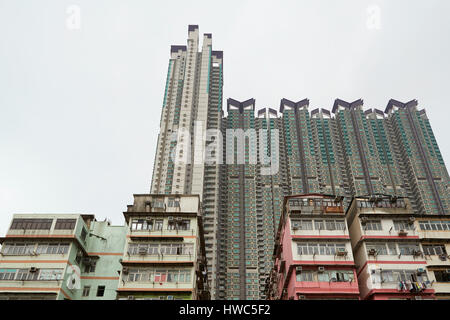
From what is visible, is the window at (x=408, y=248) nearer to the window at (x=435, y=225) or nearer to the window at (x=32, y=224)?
the window at (x=435, y=225)

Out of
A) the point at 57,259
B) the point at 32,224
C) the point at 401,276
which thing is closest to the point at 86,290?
the point at 57,259

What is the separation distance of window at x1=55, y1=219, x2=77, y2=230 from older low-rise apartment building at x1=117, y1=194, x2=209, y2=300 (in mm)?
4313

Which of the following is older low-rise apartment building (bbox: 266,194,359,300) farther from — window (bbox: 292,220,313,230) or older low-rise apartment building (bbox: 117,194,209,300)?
older low-rise apartment building (bbox: 117,194,209,300)

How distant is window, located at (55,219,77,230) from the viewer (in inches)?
1272

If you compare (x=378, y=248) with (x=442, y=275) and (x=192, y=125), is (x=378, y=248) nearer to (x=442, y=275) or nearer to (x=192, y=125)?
(x=442, y=275)

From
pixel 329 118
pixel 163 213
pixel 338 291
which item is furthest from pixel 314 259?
pixel 329 118

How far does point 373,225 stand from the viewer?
32.0 meters

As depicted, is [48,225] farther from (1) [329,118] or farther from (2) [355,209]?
(1) [329,118]

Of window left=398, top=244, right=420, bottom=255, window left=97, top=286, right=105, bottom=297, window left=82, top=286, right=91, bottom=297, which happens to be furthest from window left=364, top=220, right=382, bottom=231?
window left=82, top=286, right=91, bottom=297

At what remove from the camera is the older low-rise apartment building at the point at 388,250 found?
93.4ft

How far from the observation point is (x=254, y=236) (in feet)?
329

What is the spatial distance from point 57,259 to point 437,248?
99.4 feet

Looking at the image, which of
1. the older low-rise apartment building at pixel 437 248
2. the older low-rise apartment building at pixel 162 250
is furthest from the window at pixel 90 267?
the older low-rise apartment building at pixel 437 248
